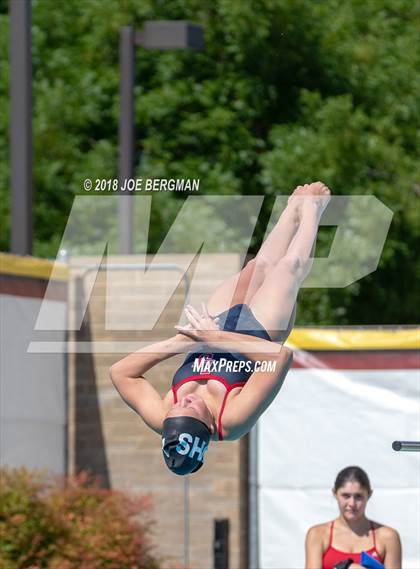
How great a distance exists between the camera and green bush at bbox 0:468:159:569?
364 inches

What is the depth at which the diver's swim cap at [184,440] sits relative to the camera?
6098 mm

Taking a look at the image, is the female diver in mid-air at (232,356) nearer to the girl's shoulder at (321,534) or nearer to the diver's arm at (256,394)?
the diver's arm at (256,394)

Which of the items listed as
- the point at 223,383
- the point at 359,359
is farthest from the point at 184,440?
the point at 359,359

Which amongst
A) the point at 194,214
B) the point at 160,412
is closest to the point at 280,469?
the point at 194,214

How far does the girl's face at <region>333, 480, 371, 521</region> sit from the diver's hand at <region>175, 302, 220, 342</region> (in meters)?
2.52

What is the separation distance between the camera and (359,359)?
10.3m

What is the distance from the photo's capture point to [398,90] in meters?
18.1

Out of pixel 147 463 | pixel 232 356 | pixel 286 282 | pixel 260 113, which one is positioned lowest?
pixel 147 463

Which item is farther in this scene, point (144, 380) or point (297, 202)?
point (297, 202)

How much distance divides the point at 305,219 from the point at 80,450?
5244 millimetres

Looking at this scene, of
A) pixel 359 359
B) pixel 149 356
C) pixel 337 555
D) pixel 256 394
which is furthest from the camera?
pixel 359 359

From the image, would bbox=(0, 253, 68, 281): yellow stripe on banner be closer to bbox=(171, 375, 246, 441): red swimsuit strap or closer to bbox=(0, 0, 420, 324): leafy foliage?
bbox=(171, 375, 246, 441): red swimsuit strap

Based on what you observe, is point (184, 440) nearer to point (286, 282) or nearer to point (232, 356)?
point (232, 356)

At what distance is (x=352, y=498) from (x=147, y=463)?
120 inches
